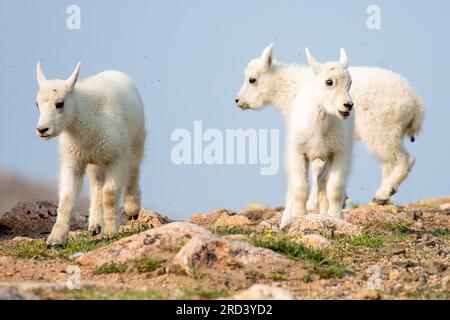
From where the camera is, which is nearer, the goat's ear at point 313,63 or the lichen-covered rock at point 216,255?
the lichen-covered rock at point 216,255

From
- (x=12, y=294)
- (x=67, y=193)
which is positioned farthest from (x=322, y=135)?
(x=12, y=294)

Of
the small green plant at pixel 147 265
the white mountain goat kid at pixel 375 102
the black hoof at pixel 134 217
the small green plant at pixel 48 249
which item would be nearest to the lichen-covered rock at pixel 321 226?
the small green plant at pixel 48 249

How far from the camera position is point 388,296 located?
8.46 meters

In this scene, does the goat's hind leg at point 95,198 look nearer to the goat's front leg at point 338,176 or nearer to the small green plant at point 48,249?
the small green plant at point 48,249

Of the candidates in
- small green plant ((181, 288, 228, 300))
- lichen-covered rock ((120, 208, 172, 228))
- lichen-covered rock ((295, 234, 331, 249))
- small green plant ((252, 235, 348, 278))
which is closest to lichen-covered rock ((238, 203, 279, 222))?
lichen-covered rock ((120, 208, 172, 228))

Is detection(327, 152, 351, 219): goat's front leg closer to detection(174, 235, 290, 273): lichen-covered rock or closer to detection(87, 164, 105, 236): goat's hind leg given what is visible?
detection(87, 164, 105, 236): goat's hind leg

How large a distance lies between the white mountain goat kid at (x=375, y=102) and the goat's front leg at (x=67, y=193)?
609 centimetres

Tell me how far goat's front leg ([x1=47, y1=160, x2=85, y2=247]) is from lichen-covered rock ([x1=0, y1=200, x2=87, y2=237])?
335 centimetres

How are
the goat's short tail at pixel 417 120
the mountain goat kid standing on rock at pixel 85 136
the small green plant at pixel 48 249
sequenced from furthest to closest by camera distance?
1. the goat's short tail at pixel 417 120
2. the mountain goat kid standing on rock at pixel 85 136
3. the small green plant at pixel 48 249

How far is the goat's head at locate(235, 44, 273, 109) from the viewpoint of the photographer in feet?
59.4

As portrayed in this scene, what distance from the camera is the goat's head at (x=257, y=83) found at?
18.1 meters

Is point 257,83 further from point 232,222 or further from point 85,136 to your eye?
point 85,136
